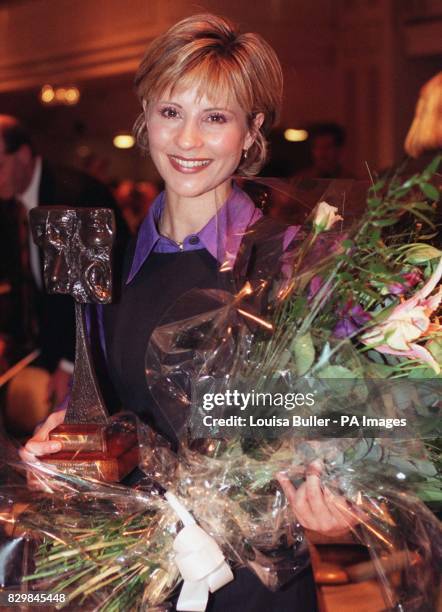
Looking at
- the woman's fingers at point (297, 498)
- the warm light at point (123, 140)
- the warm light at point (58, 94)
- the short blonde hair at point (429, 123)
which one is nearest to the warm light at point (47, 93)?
the warm light at point (58, 94)

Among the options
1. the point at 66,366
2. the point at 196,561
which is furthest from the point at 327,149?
the point at 196,561

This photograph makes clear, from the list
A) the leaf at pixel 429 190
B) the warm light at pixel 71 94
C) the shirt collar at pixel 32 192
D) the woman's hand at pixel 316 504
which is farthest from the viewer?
the warm light at pixel 71 94

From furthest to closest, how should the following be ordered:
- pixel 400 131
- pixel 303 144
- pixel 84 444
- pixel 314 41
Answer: pixel 303 144
pixel 314 41
pixel 400 131
pixel 84 444

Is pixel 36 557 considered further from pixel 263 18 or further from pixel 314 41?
pixel 314 41

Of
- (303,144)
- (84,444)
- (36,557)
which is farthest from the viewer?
(303,144)

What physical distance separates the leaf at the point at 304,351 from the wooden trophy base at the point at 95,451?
0.36 metres

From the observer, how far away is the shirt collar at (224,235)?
119 centimetres

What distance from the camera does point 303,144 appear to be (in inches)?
277

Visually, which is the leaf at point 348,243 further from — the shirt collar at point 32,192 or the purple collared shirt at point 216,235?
the shirt collar at point 32,192

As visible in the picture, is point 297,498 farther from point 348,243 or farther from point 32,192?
point 32,192

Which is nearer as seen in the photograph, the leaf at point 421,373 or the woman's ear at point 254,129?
the leaf at point 421,373

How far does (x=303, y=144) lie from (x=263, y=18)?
1.33 metres

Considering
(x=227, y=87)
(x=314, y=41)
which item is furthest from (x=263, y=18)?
(x=227, y=87)

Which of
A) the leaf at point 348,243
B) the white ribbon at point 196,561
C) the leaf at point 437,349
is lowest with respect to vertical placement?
the white ribbon at point 196,561
